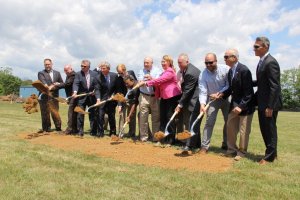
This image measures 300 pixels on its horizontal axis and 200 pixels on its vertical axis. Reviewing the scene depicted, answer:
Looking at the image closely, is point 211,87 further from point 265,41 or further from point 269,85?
point 265,41

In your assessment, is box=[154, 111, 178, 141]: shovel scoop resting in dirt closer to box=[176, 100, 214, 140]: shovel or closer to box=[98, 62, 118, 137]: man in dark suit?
box=[176, 100, 214, 140]: shovel

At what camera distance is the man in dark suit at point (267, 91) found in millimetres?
7302

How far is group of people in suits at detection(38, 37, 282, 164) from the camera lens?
7.62m

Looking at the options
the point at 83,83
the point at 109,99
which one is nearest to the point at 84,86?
the point at 83,83

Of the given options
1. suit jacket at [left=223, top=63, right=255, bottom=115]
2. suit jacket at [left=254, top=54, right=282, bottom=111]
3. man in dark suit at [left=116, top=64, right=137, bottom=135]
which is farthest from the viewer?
man in dark suit at [left=116, top=64, right=137, bottom=135]

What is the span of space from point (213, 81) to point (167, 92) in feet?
4.90

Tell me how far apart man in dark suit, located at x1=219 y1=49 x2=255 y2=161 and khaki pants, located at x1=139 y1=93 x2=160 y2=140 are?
8.21 ft

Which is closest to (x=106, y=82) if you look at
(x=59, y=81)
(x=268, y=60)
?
(x=59, y=81)

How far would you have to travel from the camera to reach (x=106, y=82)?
1144 cm

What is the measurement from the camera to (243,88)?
8.05 metres

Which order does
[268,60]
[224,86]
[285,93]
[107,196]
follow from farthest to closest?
[285,93] < [224,86] < [268,60] < [107,196]

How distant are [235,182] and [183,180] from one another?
0.83 metres

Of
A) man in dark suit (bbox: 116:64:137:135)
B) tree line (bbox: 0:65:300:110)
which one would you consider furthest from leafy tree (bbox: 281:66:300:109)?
man in dark suit (bbox: 116:64:137:135)

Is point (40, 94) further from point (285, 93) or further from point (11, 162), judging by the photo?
point (285, 93)
